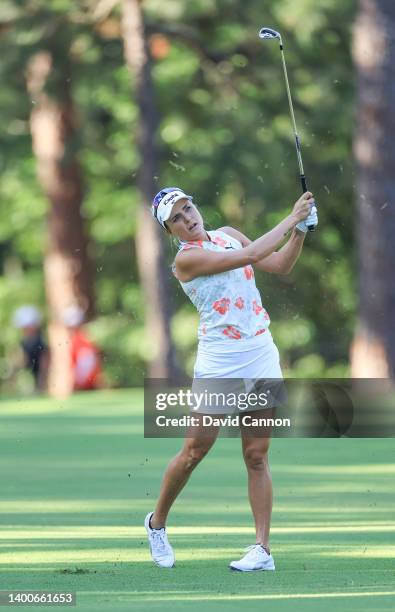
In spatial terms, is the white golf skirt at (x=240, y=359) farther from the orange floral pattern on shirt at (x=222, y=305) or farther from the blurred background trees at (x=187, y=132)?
the blurred background trees at (x=187, y=132)

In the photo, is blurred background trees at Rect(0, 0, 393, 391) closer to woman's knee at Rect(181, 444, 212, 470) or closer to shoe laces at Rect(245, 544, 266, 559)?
woman's knee at Rect(181, 444, 212, 470)

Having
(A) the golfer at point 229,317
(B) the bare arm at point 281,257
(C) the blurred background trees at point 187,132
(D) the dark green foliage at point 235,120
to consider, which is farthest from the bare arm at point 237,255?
(D) the dark green foliage at point 235,120

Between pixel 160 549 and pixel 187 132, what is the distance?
35.4m

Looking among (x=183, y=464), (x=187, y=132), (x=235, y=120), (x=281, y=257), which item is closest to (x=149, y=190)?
(x=235, y=120)

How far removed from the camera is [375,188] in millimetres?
27906

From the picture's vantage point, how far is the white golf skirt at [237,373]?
32.6ft

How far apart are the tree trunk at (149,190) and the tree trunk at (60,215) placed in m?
4.89

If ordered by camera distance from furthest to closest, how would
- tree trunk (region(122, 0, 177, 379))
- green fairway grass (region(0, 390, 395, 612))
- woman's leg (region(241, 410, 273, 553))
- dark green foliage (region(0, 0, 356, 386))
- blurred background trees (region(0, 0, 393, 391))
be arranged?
dark green foliage (region(0, 0, 356, 386)) < blurred background trees (region(0, 0, 393, 391)) < tree trunk (region(122, 0, 177, 379)) < woman's leg (region(241, 410, 273, 553)) < green fairway grass (region(0, 390, 395, 612))

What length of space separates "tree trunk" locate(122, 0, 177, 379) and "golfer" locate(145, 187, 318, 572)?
2726 cm

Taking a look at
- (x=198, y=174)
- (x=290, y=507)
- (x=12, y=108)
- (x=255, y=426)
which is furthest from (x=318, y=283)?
(x=255, y=426)

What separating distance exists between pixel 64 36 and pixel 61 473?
2523cm

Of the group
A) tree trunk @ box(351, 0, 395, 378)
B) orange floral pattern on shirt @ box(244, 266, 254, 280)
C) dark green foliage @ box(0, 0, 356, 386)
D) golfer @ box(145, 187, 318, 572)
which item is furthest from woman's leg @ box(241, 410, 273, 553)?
dark green foliage @ box(0, 0, 356, 386)

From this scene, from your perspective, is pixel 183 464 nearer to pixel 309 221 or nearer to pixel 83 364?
pixel 309 221

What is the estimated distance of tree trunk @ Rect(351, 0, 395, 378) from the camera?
27.7 metres
